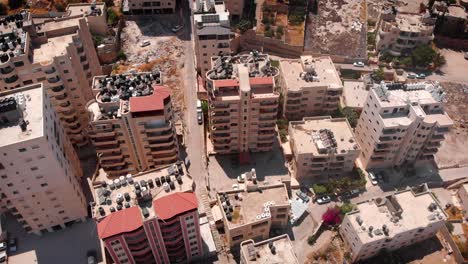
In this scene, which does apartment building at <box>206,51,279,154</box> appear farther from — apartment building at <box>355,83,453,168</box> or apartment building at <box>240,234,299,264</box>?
apartment building at <box>240,234,299,264</box>

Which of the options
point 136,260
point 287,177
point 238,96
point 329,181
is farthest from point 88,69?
point 329,181

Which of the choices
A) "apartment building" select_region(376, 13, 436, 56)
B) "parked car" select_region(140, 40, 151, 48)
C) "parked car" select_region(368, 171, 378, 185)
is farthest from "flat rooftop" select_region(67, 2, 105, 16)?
"parked car" select_region(368, 171, 378, 185)

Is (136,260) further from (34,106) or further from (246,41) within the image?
(246,41)

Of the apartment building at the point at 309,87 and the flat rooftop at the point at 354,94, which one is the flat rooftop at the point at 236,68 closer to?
the apartment building at the point at 309,87

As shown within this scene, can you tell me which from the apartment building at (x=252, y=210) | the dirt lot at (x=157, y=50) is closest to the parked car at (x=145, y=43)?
the dirt lot at (x=157, y=50)

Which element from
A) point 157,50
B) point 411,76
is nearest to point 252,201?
point 157,50
